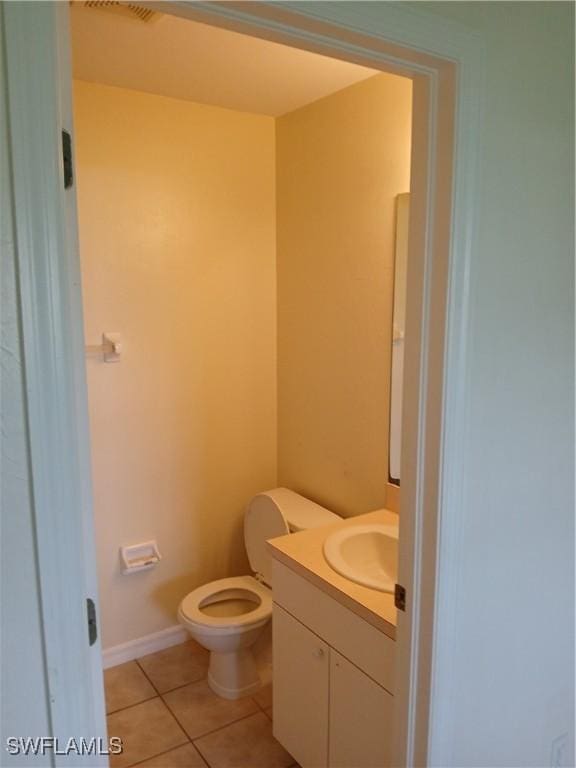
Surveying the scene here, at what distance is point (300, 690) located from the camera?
186 cm

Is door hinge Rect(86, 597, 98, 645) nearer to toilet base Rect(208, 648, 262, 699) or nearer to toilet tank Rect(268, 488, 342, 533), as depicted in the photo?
toilet tank Rect(268, 488, 342, 533)

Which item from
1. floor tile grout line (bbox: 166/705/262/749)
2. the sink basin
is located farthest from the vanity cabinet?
floor tile grout line (bbox: 166/705/262/749)

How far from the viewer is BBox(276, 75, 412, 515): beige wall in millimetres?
2092

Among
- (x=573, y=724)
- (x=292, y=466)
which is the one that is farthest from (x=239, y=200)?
(x=573, y=724)

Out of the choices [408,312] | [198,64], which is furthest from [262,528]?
[198,64]

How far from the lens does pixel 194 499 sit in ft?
8.84

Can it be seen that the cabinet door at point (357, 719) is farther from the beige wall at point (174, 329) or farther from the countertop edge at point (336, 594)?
the beige wall at point (174, 329)

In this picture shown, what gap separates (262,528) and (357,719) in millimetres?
975

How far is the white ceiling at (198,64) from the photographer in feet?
5.57

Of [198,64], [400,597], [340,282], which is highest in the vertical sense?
[198,64]

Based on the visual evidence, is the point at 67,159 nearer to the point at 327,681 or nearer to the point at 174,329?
the point at 327,681

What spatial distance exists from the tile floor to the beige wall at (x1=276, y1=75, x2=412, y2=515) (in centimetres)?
90

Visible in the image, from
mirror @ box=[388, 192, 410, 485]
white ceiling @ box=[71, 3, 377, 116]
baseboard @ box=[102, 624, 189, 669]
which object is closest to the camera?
white ceiling @ box=[71, 3, 377, 116]

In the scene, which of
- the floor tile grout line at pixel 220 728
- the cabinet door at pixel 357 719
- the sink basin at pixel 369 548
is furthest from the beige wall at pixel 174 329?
the cabinet door at pixel 357 719
